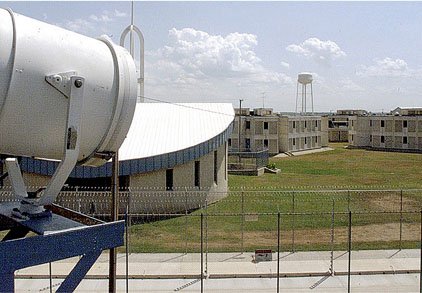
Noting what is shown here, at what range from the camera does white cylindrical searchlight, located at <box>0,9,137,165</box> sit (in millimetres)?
4852

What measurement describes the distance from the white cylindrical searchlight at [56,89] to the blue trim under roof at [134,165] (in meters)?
17.6

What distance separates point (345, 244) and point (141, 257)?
24.0 feet

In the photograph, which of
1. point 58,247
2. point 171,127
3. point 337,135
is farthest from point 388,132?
point 58,247

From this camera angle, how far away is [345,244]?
19.1 meters

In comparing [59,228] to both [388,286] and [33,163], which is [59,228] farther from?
[33,163]

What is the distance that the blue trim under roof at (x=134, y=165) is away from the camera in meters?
23.7

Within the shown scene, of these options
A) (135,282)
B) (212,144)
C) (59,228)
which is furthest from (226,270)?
(212,144)

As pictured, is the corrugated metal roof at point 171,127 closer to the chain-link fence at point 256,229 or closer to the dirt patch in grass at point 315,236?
the chain-link fence at point 256,229

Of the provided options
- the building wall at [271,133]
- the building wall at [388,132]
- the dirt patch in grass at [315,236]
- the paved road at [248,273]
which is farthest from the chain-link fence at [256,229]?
the building wall at [388,132]

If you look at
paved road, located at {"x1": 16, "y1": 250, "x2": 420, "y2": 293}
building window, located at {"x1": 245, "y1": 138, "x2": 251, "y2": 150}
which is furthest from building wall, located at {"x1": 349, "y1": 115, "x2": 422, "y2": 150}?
paved road, located at {"x1": 16, "y1": 250, "x2": 420, "y2": 293}

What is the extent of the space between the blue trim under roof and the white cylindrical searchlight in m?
17.6

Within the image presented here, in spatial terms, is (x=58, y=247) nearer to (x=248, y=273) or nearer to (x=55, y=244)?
(x=55, y=244)

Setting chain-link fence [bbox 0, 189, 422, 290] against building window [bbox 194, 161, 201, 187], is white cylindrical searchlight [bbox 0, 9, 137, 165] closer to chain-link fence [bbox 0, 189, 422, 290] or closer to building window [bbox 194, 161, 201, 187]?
chain-link fence [bbox 0, 189, 422, 290]

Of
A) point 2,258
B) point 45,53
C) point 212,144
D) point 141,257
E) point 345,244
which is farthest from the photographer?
point 212,144
